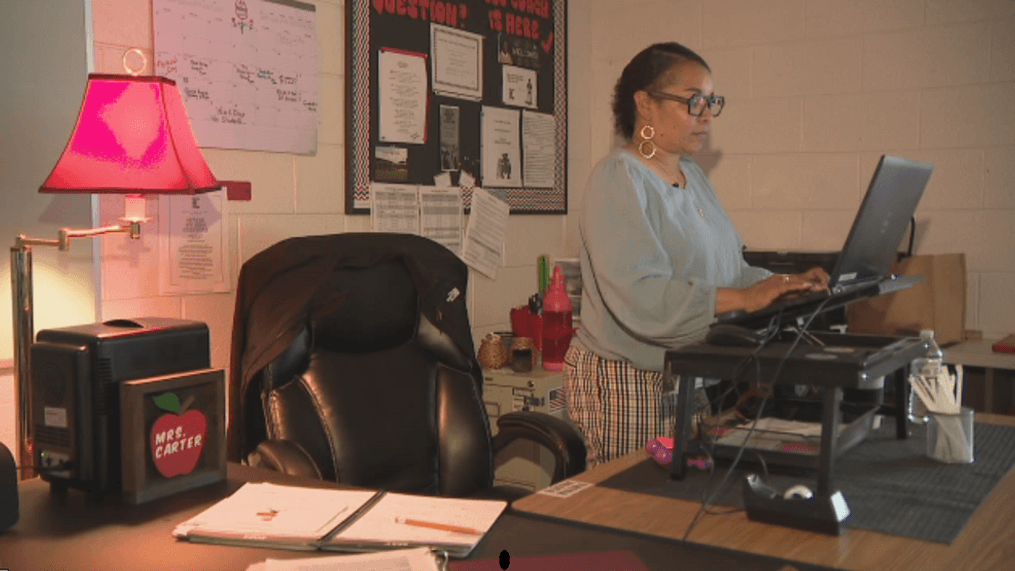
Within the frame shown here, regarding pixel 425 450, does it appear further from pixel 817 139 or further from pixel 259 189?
pixel 817 139

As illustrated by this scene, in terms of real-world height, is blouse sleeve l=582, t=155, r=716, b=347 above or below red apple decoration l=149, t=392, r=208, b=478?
above

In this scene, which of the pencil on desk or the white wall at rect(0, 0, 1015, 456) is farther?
the white wall at rect(0, 0, 1015, 456)

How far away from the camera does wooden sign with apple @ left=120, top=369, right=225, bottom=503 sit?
1.56m

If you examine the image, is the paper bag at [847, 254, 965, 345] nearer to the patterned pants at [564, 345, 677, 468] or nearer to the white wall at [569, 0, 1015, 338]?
the white wall at [569, 0, 1015, 338]

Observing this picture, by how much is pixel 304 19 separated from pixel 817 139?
1.85m

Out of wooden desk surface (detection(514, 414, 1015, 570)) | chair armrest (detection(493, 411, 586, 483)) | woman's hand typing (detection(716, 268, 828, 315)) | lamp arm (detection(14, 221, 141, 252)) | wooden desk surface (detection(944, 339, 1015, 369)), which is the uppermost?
lamp arm (detection(14, 221, 141, 252))

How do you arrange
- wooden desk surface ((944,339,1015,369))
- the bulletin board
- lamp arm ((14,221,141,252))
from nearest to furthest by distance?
lamp arm ((14,221,141,252))
wooden desk surface ((944,339,1015,369))
the bulletin board

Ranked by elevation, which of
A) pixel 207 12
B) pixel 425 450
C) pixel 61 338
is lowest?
pixel 425 450

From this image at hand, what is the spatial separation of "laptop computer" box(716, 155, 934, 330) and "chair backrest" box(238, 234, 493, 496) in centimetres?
79

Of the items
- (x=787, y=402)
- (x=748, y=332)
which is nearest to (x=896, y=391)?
(x=787, y=402)

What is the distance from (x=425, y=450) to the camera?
7.72ft

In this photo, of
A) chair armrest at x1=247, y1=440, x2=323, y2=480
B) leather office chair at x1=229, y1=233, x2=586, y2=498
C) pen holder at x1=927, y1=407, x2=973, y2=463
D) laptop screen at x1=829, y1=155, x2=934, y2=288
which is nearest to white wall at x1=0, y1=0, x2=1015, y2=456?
leather office chair at x1=229, y1=233, x2=586, y2=498

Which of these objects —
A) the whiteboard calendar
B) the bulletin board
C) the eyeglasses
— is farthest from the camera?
the bulletin board

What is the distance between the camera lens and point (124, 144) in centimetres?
190
